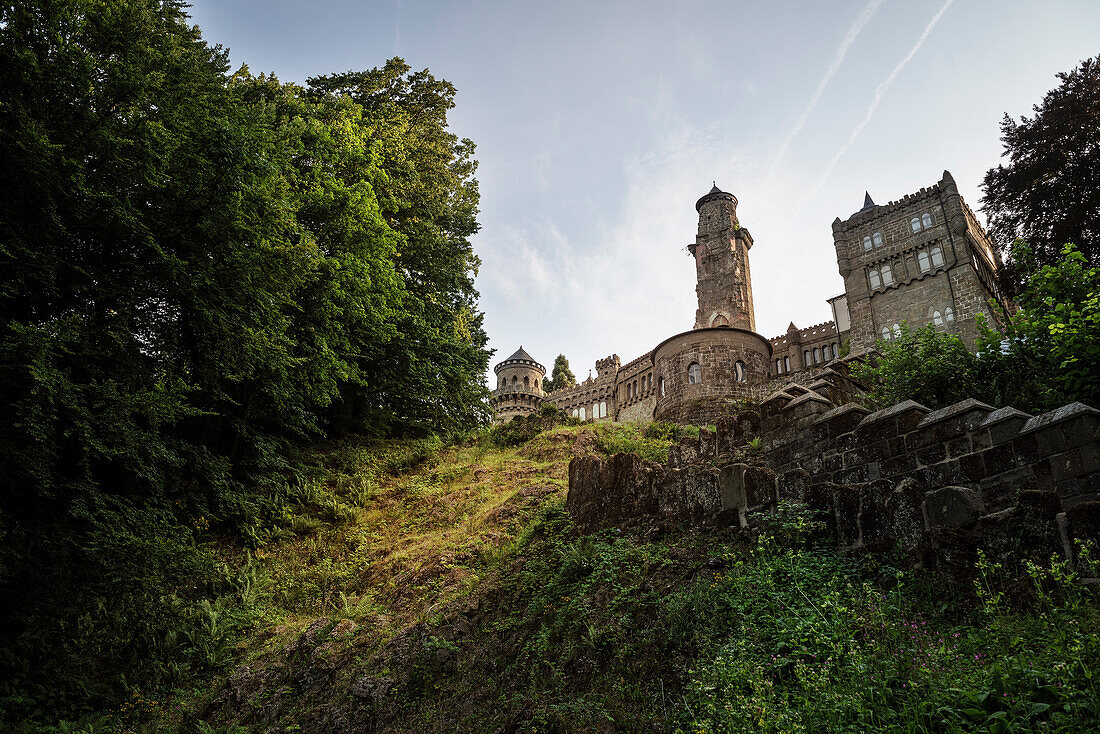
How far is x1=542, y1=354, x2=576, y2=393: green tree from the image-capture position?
233ft

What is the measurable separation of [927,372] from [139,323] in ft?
43.2

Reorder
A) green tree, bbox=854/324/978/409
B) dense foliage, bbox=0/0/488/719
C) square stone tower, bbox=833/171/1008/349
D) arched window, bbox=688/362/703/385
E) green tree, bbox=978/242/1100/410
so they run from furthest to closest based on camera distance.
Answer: square stone tower, bbox=833/171/1008/349
arched window, bbox=688/362/703/385
green tree, bbox=854/324/978/409
dense foliage, bbox=0/0/488/719
green tree, bbox=978/242/1100/410

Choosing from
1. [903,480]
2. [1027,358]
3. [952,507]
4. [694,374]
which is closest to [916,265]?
[694,374]

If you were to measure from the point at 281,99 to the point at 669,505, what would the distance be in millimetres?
16787

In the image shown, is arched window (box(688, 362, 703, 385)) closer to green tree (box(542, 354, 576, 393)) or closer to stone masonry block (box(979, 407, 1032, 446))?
stone masonry block (box(979, 407, 1032, 446))

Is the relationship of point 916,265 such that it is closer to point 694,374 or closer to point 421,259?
point 694,374

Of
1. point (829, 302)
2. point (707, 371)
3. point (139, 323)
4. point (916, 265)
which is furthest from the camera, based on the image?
point (829, 302)

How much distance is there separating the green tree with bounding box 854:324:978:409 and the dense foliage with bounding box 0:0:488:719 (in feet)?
35.9

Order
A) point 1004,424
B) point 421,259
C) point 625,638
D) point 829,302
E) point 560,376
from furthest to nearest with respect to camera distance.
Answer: point 560,376, point 829,302, point 421,259, point 625,638, point 1004,424

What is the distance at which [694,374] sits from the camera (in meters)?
33.3

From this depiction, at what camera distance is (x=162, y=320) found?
12102mm

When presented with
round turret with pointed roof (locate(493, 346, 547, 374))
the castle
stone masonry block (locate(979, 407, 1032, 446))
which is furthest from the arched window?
round turret with pointed roof (locate(493, 346, 547, 374))

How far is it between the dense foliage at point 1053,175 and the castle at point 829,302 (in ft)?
47.7

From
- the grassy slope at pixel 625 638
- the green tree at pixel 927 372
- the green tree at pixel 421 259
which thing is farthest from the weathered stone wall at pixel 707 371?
the green tree at pixel 927 372
